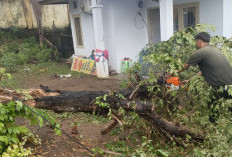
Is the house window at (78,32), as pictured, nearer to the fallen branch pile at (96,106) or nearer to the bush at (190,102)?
the bush at (190,102)

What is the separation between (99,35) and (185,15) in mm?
3363

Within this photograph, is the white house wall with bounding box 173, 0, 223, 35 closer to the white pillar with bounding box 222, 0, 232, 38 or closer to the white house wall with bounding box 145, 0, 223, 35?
the white house wall with bounding box 145, 0, 223, 35

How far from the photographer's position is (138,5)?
34.1ft

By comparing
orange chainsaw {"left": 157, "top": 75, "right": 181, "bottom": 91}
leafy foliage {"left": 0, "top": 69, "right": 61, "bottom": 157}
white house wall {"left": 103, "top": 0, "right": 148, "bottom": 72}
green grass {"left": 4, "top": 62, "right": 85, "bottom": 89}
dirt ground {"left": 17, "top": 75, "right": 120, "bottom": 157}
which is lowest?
dirt ground {"left": 17, "top": 75, "right": 120, "bottom": 157}

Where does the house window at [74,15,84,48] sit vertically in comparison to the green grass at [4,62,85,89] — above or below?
above

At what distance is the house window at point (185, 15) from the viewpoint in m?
8.77

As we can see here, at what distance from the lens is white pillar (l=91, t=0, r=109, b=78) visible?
31.2 ft

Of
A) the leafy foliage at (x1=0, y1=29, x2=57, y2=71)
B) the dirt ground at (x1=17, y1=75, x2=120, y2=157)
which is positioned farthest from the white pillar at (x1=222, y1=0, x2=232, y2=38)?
the leafy foliage at (x1=0, y1=29, x2=57, y2=71)

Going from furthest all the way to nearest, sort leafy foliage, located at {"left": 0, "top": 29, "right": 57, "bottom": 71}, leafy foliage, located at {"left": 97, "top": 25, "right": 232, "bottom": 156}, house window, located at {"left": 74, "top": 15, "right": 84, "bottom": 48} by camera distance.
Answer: leafy foliage, located at {"left": 0, "top": 29, "right": 57, "bottom": 71}, house window, located at {"left": 74, "top": 15, "right": 84, "bottom": 48}, leafy foliage, located at {"left": 97, "top": 25, "right": 232, "bottom": 156}

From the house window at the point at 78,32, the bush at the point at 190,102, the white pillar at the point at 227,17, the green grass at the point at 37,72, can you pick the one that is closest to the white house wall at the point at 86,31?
the house window at the point at 78,32

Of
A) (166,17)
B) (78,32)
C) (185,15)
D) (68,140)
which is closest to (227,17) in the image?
(185,15)

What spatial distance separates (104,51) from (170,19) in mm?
3256

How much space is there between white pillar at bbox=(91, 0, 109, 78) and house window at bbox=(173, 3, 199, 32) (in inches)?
114

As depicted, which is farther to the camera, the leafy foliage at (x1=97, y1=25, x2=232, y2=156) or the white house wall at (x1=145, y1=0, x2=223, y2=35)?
the white house wall at (x1=145, y1=0, x2=223, y2=35)
